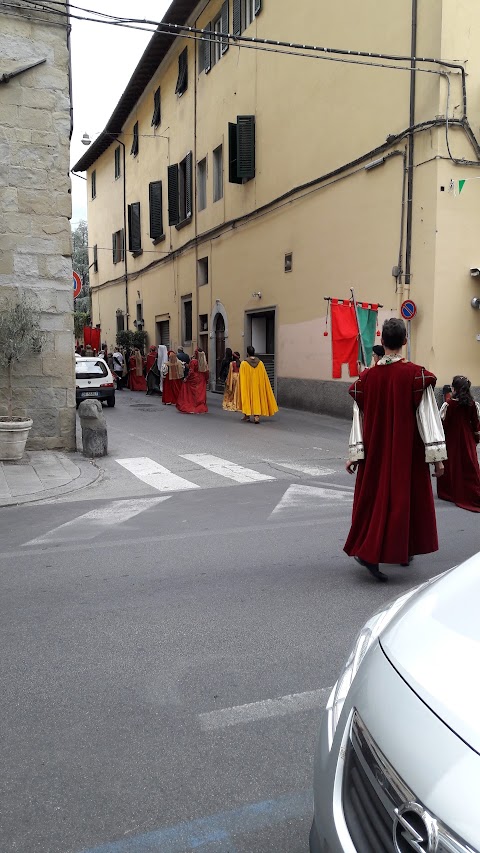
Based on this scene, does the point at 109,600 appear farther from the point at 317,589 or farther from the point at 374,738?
the point at 374,738

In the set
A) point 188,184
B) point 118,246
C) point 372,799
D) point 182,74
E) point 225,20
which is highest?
point 225,20

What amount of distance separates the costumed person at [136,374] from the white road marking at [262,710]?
24.8m

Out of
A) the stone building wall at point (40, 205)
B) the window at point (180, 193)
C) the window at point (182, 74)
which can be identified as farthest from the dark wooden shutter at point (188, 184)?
the stone building wall at point (40, 205)

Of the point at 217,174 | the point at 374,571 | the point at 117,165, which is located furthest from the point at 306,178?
the point at 117,165

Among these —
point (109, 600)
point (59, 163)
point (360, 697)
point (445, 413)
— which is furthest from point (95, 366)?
point (360, 697)

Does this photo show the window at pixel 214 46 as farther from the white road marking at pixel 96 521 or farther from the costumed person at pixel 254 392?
the white road marking at pixel 96 521

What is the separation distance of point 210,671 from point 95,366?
16437mm

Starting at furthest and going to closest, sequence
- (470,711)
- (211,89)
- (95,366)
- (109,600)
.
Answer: (211,89)
(95,366)
(109,600)
(470,711)

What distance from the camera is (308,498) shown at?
7.85 m

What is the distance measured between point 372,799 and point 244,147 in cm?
2082

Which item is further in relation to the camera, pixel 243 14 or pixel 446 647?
pixel 243 14

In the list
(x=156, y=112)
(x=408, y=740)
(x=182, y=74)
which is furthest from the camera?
(x=156, y=112)

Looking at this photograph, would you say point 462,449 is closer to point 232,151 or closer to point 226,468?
point 226,468

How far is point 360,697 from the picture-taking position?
63.6 inches
